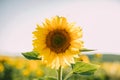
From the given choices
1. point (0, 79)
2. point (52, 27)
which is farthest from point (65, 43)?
point (0, 79)

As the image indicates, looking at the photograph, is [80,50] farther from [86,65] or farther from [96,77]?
[96,77]

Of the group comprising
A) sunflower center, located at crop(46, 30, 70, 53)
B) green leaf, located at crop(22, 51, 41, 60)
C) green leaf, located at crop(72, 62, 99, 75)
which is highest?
sunflower center, located at crop(46, 30, 70, 53)

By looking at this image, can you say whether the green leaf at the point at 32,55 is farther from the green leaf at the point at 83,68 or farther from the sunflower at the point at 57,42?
the green leaf at the point at 83,68

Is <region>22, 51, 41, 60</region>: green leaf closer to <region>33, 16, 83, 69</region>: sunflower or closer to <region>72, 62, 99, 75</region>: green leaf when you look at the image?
<region>33, 16, 83, 69</region>: sunflower

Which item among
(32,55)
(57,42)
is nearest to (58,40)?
(57,42)

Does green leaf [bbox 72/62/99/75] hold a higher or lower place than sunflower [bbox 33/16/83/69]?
lower

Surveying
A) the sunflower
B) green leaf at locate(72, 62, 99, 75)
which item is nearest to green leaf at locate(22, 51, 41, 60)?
the sunflower

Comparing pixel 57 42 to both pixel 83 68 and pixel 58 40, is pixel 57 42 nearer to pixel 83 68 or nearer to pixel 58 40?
pixel 58 40
